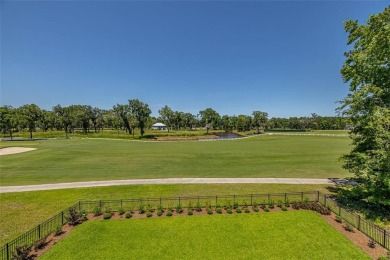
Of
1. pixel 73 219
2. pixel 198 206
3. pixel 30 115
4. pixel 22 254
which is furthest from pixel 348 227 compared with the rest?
pixel 30 115

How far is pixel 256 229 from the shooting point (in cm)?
1228

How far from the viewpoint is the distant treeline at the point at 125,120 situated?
8431 centimetres

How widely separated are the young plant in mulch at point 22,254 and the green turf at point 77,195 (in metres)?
3.29

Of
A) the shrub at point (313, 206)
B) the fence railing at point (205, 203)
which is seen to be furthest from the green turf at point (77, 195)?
the shrub at point (313, 206)

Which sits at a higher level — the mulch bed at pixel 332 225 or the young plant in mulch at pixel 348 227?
the young plant in mulch at pixel 348 227

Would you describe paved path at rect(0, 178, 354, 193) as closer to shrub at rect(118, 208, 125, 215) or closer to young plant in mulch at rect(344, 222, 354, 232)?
shrub at rect(118, 208, 125, 215)

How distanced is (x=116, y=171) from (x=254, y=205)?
1829cm

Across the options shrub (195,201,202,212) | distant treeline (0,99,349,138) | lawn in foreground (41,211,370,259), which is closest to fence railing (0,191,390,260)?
shrub (195,201,202,212)

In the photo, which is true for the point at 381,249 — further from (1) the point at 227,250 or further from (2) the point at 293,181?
(2) the point at 293,181

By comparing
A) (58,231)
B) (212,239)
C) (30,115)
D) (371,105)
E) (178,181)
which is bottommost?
(212,239)

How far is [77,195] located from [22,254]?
8.40 meters

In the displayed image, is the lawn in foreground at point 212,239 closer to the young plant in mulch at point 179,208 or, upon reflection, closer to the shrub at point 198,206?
the young plant in mulch at point 179,208

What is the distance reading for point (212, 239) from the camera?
1140 centimetres

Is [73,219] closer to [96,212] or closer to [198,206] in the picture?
[96,212]
